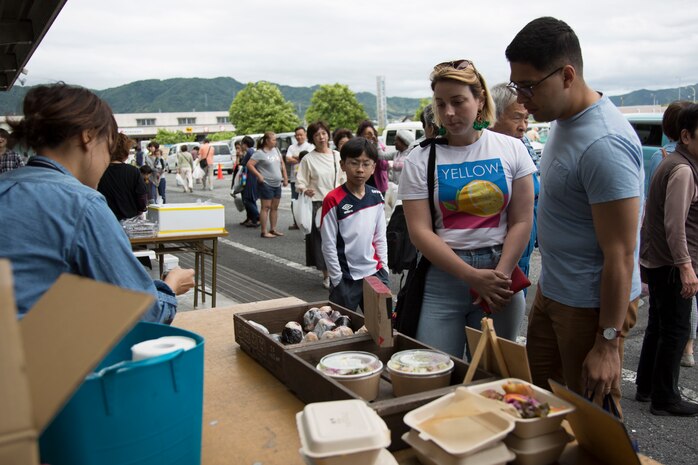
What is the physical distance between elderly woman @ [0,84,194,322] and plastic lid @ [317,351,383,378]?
1.85 ft

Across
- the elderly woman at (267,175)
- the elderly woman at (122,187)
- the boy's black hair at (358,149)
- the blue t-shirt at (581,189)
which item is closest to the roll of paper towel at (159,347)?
the blue t-shirt at (581,189)

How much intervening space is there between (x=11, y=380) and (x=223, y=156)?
114 feet

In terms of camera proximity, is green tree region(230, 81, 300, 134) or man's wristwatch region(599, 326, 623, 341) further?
green tree region(230, 81, 300, 134)

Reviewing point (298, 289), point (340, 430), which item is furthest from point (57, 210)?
point (298, 289)

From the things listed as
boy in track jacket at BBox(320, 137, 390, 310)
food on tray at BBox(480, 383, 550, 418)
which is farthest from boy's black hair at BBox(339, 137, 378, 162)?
food on tray at BBox(480, 383, 550, 418)

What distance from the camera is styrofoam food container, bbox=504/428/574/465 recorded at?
1295mm

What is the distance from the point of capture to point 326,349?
1930 millimetres

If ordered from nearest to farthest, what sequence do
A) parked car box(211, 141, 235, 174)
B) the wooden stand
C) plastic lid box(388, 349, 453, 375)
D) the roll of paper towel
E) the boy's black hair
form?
the roll of paper towel < the wooden stand < plastic lid box(388, 349, 453, 375) < the boy's black hair < parked car box(211, 141, 235, 174)

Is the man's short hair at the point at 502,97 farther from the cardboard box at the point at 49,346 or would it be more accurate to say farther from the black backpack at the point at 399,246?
the cardboard box at the point at 49,346

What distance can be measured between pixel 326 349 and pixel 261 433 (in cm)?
42

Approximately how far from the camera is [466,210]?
8.01ft

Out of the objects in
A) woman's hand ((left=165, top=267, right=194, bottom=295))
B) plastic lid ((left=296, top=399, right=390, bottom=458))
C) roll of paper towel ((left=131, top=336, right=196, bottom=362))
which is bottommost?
plastic lid ((left=296, top=399, right=390, bottom=458))

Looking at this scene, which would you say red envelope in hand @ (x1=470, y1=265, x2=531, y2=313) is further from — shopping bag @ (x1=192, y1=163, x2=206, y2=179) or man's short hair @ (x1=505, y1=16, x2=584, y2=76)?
shopping bag @ (x1=192, y1=163, x2=206, y2=179)

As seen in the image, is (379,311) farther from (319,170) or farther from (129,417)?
(319,170)
